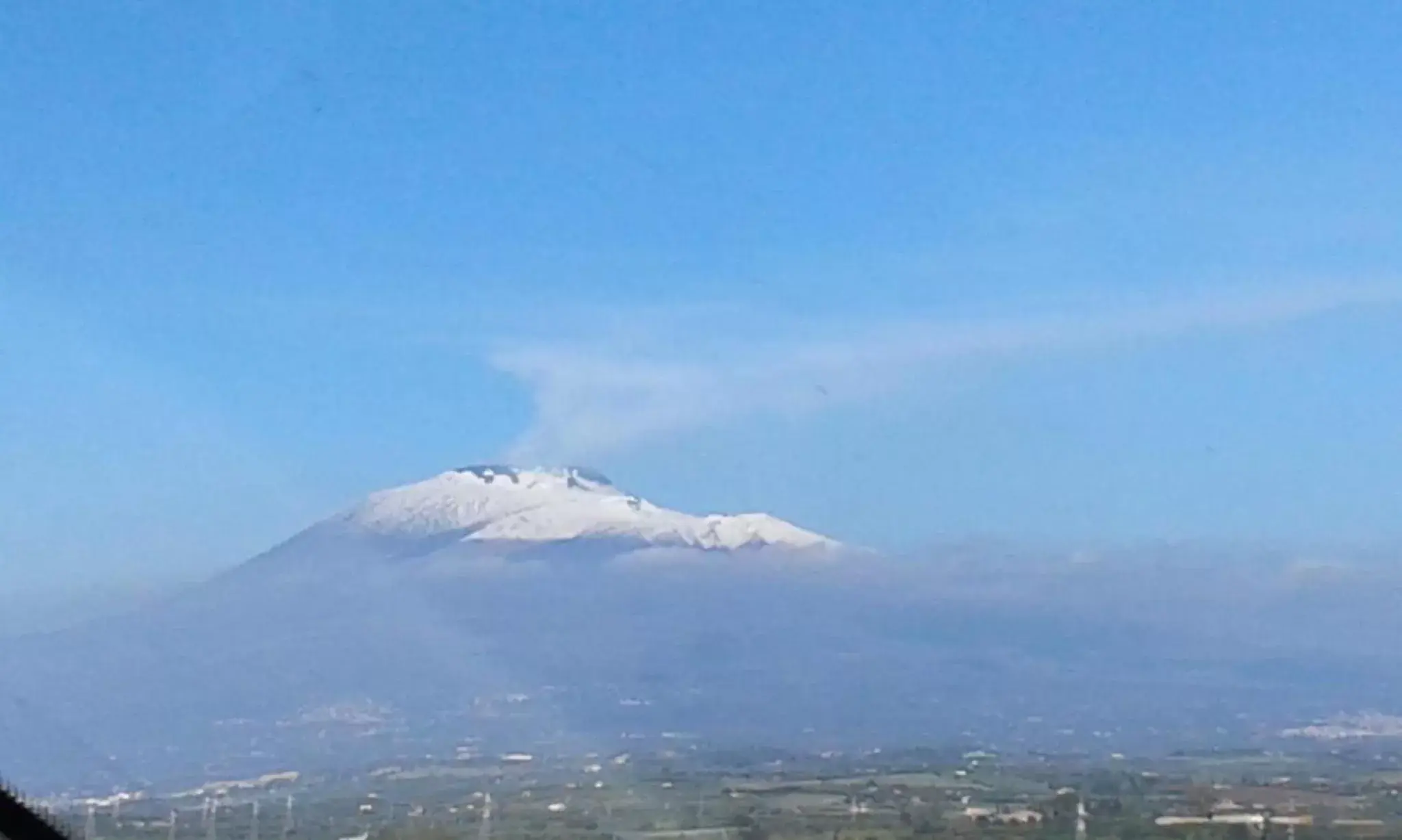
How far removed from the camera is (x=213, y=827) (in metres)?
14.4

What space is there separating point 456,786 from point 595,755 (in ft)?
4.24

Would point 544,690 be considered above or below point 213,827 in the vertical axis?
above

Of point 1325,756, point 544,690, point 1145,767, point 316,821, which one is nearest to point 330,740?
point 544,690

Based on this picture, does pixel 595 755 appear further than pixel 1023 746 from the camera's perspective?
No

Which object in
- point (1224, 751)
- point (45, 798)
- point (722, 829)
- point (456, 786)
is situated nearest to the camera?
point (45, 798)

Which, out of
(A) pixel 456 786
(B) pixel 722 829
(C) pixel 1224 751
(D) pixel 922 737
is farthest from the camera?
(D) pixel 922 737

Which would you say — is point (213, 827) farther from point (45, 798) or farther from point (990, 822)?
point (990, 822)

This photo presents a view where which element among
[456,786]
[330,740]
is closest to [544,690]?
[330,740]

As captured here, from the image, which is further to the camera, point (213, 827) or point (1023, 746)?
point (1023, 746)

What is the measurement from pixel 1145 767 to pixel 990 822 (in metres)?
3.37

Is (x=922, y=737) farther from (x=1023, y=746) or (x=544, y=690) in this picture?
(x=544, y=690)

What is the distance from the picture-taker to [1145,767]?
17609 millimetres

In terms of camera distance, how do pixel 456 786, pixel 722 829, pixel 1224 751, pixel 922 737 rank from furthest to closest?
pixel 922 737 → pixel 1224 751 → pixel 456 786 → pixel 722 829

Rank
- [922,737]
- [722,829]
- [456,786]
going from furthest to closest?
[922,737] → [456,786] → [722,829]
